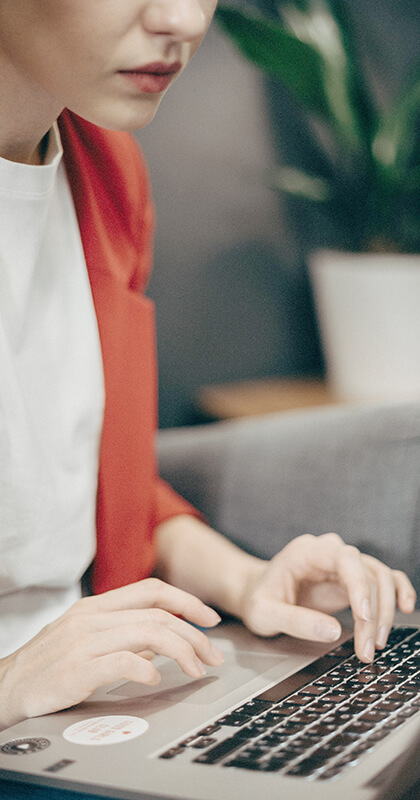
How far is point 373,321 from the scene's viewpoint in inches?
68.2

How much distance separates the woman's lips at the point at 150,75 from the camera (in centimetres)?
68

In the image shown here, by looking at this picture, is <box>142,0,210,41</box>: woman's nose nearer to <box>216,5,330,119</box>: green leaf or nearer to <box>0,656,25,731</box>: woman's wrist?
<box>0,656,25,731</box>: woman's wrist

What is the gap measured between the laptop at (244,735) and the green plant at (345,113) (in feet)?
3.85

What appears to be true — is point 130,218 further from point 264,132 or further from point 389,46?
point 389,46

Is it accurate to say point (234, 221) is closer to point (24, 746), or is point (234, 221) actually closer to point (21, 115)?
point (21, 115)

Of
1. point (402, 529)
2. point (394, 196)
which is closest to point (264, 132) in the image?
point (394, 196)

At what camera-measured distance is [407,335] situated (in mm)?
1722

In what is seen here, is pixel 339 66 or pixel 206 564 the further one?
pixel 339 66

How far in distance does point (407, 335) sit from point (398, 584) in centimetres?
93

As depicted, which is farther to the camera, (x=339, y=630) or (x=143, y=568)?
(x=143, y=568)

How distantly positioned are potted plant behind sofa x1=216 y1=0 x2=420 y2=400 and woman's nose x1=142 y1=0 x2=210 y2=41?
1.00m

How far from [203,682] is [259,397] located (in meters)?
1.11

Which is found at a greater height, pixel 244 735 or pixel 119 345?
pixel 119 345

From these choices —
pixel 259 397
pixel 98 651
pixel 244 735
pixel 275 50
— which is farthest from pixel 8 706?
pixel 275 50
